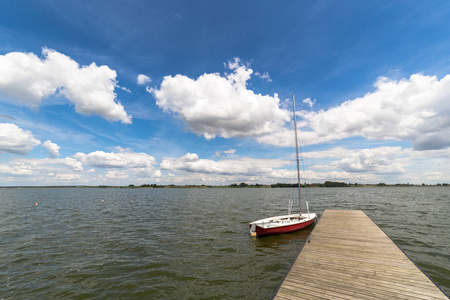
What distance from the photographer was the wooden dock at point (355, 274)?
7.18 meters

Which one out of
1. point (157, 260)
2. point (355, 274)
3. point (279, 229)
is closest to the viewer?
point (355, 274)

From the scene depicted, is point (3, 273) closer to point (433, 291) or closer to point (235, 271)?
point (235, 271)

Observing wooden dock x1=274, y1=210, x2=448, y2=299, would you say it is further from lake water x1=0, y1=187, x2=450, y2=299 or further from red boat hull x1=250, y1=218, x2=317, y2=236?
red boat hull x1=250, y1=218, x2=317, y2=236

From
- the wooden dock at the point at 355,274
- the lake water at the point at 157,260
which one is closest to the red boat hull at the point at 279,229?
the lake water at the point at 157,260

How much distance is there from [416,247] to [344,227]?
577cm

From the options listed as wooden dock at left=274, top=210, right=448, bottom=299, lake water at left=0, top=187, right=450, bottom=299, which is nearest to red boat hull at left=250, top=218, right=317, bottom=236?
lake water at left=0, top=187, right=450, bottom=299

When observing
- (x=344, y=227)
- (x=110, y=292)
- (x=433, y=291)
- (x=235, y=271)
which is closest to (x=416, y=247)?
(x=344, y=227)

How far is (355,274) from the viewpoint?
872 centimetres

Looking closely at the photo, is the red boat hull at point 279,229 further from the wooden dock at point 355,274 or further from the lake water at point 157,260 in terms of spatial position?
the wooden dock at point 355,274

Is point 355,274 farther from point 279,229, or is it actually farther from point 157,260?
point 157,260

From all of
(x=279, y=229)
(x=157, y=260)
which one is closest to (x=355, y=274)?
(x=279, y=229)

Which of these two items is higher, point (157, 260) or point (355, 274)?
point (355, 274)

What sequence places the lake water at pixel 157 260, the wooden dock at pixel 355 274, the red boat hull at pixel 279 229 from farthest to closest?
the red boat hull at pixel 279 229, the lake water at pixel 157 260, the wooden dock at pixel 355 274

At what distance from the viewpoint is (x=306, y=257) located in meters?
10.9
